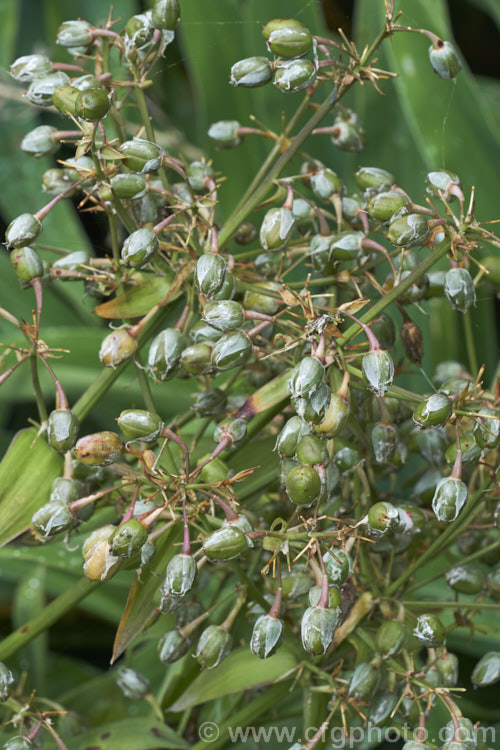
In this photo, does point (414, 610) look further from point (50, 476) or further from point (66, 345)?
point (66, 345)

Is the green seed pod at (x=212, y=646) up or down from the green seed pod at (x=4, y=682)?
down

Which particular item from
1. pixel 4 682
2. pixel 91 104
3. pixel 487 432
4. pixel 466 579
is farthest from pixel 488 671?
pixel 91 104

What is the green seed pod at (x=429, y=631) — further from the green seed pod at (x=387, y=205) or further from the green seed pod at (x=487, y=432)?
the green seed pod at (x=387, y=205)

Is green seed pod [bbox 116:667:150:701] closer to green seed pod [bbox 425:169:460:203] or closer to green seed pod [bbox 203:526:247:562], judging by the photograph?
green seed pod [bbox 203:526:247:562]

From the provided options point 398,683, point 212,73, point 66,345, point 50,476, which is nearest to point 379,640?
point 398,683

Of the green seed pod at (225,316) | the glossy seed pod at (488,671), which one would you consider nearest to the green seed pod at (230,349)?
the green seed pod at (225,316)
